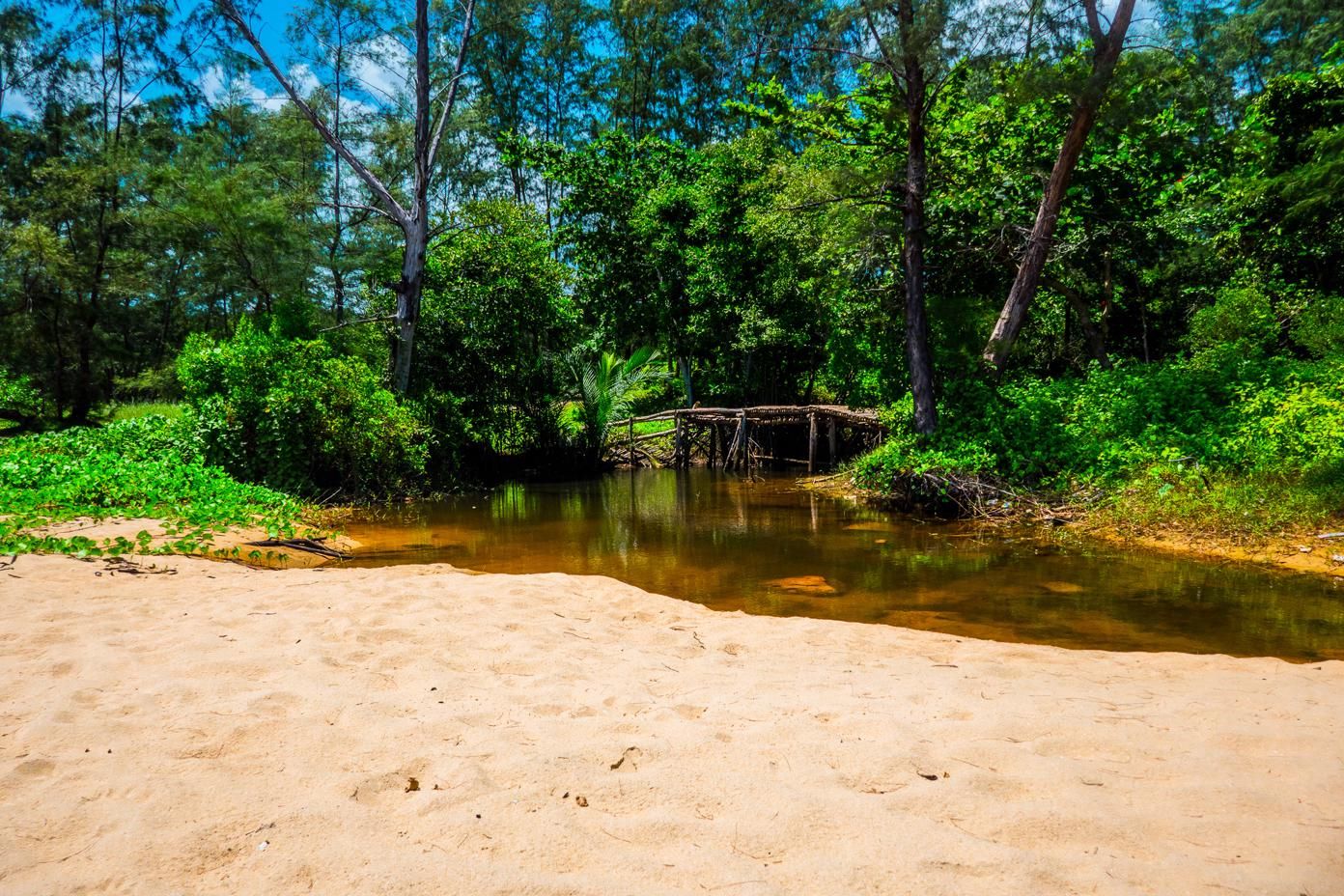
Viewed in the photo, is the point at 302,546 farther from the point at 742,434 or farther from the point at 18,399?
the point at 742,434

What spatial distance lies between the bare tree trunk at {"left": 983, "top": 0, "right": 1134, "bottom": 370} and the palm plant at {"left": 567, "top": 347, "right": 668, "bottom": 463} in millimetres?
9313

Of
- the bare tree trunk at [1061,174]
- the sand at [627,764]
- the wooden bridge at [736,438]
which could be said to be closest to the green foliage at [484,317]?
the wooden bridge at [736,438]

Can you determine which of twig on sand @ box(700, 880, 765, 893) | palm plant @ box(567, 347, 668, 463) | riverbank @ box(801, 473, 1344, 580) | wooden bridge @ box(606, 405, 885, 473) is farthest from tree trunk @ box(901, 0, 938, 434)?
twig on sand @ box(700, 880, 765, 893)

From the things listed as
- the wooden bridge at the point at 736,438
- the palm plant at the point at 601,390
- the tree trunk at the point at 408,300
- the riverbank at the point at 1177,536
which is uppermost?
the tree trunk at the point at 408,300

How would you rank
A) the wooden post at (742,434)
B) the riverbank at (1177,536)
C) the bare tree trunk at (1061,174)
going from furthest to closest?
the wooden post at (742,434) → the bare tree trunk at (1061,174) → the riverbank at (1177,536)

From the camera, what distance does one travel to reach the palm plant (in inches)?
696

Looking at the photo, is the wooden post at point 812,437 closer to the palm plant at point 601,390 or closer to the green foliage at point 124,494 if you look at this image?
the palm plant at point 601,390

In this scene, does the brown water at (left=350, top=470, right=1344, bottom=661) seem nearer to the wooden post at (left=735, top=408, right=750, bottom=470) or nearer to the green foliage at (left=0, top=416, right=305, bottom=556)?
the green foliage at (left=0, top=416, right=305, bottom=556)

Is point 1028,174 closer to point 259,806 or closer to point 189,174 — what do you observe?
point 259,806

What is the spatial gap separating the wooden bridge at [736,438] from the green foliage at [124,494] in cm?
1077

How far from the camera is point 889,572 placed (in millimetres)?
6996

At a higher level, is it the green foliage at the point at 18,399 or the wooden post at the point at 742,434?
the green foliage at the point at 18,399

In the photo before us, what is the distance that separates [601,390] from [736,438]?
397 cm

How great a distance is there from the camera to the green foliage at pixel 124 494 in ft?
20.2
